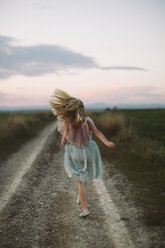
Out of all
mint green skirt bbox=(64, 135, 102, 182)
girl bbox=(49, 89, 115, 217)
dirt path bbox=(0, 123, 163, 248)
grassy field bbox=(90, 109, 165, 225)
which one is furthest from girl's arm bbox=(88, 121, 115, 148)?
grassy field bbox=(90, 109, 165, 225)

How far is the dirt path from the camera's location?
3.49 m

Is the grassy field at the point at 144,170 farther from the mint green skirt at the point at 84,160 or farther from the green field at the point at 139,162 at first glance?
the mint green skirt at the point at 84,160

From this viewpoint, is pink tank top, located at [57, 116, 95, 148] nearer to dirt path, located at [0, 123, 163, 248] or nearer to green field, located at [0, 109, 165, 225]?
dirt path, located at [0, 123, 163, 248]

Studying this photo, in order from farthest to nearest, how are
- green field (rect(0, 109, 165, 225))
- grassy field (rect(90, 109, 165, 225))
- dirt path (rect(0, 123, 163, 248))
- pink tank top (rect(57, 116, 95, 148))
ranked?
green field (rect(0, 109, 165, 225)) < grassy field (rect(90, 109, 165, 225)) < pink tank top (rect(57, 116, 95, 148)) < dirt path (rect(0, 123, 163, 248))

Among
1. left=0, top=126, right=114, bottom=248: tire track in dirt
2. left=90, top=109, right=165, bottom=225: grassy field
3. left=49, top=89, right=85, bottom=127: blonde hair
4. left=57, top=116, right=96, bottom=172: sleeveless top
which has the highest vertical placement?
left=49, top=89, right=85, bottom=127: blonde hair

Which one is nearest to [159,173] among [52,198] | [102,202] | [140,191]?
[140,191]

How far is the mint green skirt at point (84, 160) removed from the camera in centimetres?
412

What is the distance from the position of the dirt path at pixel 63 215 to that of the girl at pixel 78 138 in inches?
17.1

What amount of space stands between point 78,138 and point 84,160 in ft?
1.28

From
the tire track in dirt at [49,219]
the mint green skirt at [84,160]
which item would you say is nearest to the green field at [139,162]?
the tire track in dirt at [49,219]

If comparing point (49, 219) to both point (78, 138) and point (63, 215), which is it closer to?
point (63, 215)

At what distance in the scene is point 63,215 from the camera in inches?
170

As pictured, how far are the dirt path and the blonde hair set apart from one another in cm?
165

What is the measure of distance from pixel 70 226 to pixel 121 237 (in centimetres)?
84
